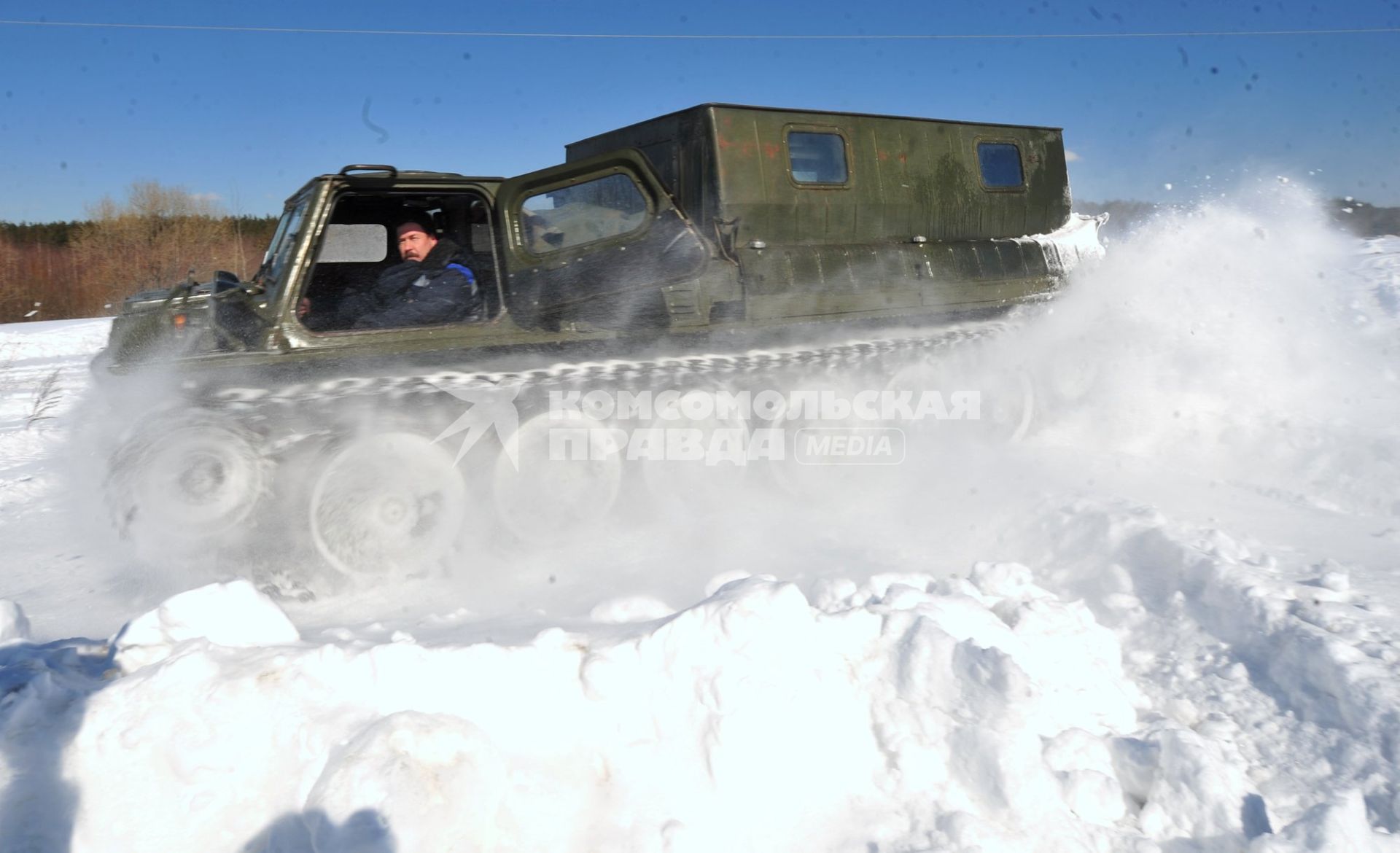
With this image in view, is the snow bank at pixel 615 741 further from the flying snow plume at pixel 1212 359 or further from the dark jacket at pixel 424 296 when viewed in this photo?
the flying snow plume at pixel 1212 359

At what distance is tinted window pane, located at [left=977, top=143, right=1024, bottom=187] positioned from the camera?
23.9ft

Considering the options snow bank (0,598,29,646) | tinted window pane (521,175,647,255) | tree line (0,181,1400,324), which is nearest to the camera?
snow bank (0,598,29,646)

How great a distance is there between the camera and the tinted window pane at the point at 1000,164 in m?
7.30

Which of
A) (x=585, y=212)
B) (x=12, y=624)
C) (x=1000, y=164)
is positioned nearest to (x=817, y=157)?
(x=585, y=212)

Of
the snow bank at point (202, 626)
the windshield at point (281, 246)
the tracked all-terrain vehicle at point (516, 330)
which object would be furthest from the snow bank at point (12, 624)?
the windshield at point (281, 246)

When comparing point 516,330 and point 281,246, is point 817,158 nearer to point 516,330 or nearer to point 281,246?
point 516,330

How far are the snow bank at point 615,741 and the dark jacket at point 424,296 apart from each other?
2271 mm

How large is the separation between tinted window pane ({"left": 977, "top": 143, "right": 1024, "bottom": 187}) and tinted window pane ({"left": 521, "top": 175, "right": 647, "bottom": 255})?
11.1 ft

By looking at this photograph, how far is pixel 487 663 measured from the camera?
2934mm

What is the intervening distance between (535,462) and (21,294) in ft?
99.8

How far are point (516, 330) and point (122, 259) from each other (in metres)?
30.5

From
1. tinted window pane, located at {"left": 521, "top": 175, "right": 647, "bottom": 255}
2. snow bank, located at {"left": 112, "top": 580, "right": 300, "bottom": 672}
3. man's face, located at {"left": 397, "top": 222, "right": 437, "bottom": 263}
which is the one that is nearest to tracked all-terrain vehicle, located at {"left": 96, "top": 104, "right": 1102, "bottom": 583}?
tinted window pane, located at {"left": 521, "top": 175, "right": 647, "bottom": 255}

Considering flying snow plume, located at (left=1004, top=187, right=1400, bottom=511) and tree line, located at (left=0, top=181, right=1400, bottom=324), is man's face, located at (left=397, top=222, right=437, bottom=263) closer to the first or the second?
flying snow plume, located at (left=1004, top=187, right=1400, bottom=511)

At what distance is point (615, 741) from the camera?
109 inches
